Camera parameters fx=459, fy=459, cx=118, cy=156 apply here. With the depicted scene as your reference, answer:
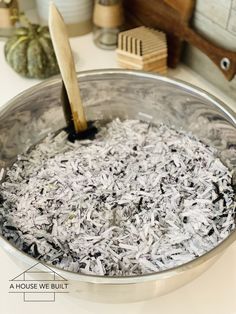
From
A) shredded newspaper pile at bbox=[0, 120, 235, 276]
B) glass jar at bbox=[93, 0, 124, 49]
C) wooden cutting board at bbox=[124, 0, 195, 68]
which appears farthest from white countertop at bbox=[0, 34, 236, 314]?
glass jar at bbox=[93, 0, 124, 49]

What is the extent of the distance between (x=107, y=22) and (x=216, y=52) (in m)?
0.28

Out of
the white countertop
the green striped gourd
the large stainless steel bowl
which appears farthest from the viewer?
the green striped gourd

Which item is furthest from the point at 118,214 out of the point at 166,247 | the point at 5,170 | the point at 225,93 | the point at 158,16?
the point at 158,16

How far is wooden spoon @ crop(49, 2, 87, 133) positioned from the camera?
26.8 inches

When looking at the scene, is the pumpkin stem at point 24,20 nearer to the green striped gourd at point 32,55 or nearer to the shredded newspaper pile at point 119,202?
the green striped gourd at point 32,55

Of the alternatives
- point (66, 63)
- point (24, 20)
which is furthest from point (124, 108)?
point (24, 20)

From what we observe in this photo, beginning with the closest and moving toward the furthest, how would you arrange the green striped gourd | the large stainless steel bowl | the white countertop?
the white countertop, the large stainless steel bowl, the green striped gourd

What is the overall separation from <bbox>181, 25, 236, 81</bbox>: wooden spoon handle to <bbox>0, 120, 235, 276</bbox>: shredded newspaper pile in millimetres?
146

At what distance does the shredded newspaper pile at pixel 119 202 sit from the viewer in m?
0.61

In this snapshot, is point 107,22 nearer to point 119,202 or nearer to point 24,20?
point 24,20

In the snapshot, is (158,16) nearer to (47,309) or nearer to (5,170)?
(5,170)

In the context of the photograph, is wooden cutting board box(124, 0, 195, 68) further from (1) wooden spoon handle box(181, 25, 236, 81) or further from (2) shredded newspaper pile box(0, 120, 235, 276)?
(2) shredded newspaper pile box(0, 120, 235, 276)

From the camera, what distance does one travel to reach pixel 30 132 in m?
0.82

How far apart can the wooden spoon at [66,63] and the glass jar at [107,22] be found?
0.29m
